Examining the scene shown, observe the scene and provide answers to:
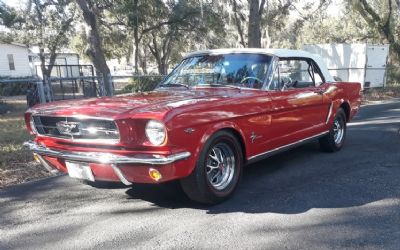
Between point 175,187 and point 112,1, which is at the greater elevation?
point 112,1

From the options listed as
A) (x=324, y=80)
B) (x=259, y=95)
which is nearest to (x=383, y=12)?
(x=324, y=80)

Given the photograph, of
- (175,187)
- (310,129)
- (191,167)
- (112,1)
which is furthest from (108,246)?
(112,1)

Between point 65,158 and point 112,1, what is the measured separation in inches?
719

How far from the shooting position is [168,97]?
4570 millimetres

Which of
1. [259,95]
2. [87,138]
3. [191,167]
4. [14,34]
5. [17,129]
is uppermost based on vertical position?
[14,34]

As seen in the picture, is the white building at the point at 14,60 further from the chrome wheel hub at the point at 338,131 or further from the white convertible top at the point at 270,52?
the chrome wheel hub at the point at 338,131

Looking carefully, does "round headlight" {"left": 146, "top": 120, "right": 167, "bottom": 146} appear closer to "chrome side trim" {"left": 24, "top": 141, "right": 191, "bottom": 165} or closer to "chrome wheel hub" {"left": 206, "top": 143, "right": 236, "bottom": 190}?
"chrome side trim" {"left": 24, "top": 141, "right": 191, "bottom": 165}

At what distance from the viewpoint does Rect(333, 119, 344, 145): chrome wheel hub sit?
22.5 feet

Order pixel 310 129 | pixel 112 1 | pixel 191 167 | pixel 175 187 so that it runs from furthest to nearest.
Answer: pixel 112 1 < pixel 310 129 < pixel 175 187 < pixel 191 167

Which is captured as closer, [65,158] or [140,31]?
[65,158]

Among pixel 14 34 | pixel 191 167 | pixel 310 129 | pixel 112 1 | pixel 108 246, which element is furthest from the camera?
pixel 14 34

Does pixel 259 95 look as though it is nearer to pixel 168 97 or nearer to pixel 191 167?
pixel 168 97

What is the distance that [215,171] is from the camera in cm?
446

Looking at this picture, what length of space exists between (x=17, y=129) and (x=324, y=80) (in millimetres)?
7359
